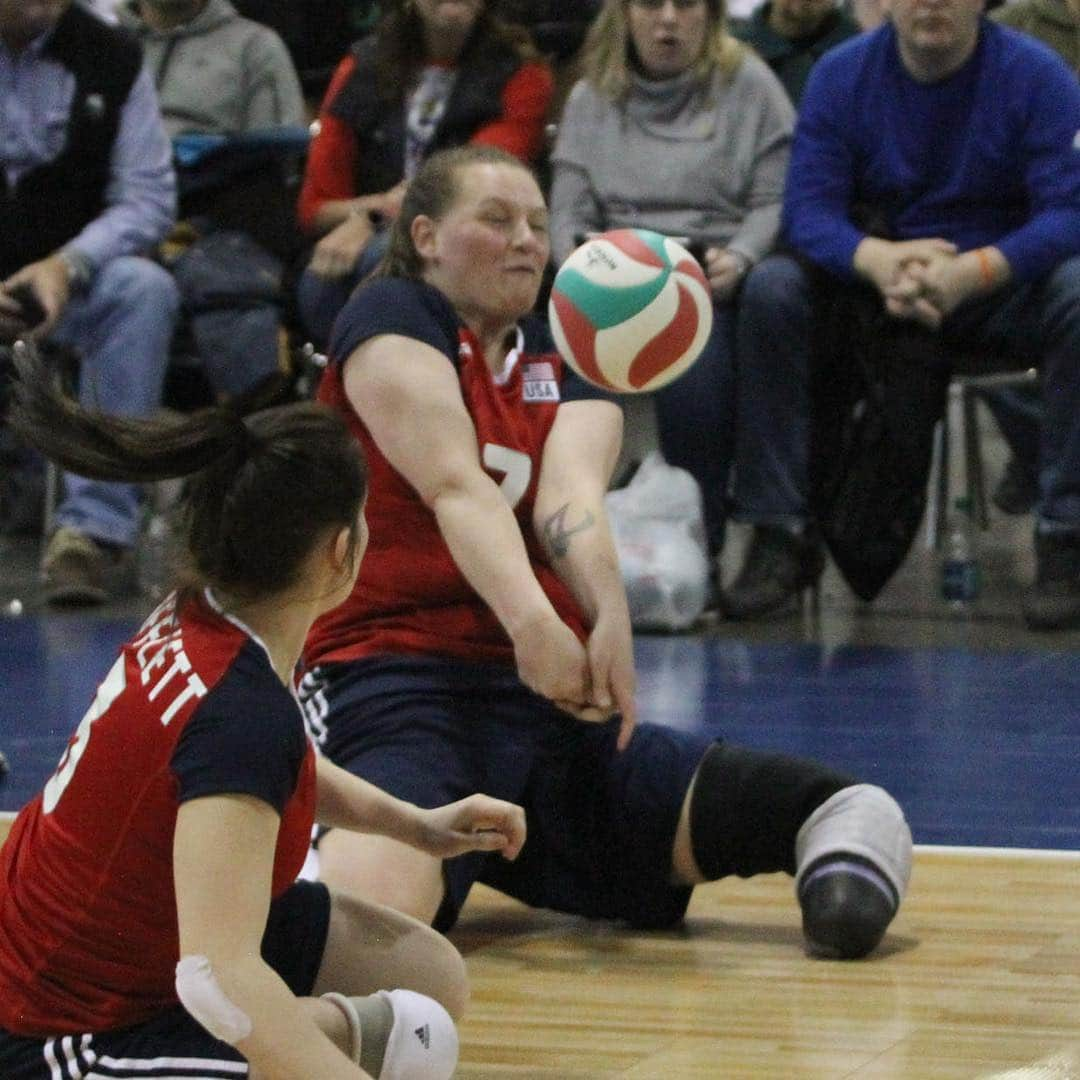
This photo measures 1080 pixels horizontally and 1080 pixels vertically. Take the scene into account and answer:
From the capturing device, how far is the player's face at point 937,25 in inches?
225

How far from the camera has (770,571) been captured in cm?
600

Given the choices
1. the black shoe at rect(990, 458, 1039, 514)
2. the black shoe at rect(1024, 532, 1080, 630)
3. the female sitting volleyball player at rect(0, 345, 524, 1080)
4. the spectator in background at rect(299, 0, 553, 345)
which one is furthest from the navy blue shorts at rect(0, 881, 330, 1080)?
the black shoe at rect(990, 458, 1039, 514)

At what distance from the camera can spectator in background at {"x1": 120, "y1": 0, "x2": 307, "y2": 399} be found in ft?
21.2

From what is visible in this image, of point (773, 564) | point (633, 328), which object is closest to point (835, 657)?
point (773, 564)

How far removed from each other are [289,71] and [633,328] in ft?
11.4

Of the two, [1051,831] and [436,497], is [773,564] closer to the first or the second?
[1051,831]

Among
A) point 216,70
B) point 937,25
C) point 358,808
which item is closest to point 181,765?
point 358,808

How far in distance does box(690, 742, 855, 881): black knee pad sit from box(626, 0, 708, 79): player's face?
3389 millimetres

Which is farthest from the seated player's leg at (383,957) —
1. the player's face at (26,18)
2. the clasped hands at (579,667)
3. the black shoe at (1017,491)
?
the black shoe at (1017,491)

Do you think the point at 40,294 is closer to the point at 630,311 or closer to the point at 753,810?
the point at 630,311

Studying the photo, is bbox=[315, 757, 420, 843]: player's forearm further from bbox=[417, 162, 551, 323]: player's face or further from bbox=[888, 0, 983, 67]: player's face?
bbox=[888, 0, 983, 67]: player's face

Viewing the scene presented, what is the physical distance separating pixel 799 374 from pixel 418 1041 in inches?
152

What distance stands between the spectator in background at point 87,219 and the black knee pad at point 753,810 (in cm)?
336

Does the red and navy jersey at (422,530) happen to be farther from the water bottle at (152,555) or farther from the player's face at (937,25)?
the water bottle at (152,555)
